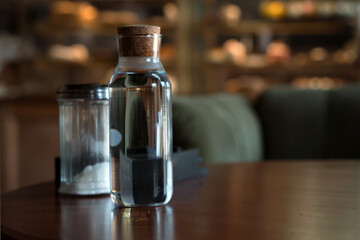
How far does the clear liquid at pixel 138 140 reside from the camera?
2.39 feet

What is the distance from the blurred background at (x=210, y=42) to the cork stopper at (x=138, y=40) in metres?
3.67

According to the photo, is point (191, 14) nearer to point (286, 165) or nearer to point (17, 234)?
point (286, 165)

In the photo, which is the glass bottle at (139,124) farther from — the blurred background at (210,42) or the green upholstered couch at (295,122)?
the blurred background at (210,42)

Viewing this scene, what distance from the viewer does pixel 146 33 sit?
2.43 ft

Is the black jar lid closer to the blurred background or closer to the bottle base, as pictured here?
the bottle base

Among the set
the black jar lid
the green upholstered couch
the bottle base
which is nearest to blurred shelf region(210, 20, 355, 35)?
the green upholstered couch

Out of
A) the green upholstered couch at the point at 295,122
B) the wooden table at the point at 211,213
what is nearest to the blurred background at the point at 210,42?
the green upholstered couch at the point at 295,122

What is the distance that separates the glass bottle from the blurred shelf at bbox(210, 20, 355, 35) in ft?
12.7

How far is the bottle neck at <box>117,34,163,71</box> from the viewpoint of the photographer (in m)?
0.74

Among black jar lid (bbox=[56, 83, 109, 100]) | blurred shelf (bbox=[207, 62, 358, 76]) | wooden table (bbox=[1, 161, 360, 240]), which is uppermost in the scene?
blurred shelf (bbox=[207, 62, 358, 76])

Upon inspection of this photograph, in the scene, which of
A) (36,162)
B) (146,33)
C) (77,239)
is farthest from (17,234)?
(36,162)

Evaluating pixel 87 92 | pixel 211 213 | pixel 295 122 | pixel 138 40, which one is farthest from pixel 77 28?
pixel 211 213

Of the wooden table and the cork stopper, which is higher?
the cork stopper

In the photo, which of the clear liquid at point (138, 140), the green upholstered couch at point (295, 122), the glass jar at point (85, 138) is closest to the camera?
the clear liquid at point (138, 140)
